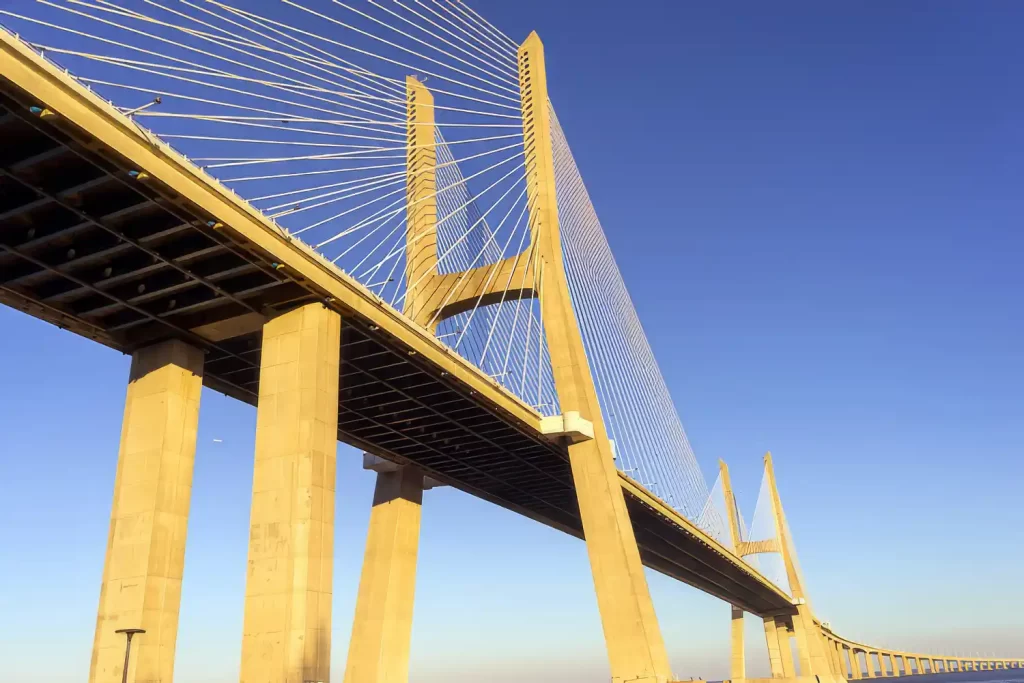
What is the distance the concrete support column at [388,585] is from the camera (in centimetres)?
4181

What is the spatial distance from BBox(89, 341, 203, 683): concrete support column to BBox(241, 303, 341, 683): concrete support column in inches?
108

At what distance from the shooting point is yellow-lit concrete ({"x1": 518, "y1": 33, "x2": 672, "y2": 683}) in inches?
1486

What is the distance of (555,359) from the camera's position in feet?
131

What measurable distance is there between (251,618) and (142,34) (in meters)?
14.8

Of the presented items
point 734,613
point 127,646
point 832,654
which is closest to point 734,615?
point 734,613

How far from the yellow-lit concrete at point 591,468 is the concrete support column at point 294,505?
1431cm

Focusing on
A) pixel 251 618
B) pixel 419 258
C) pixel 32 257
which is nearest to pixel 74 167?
pixel 32 257

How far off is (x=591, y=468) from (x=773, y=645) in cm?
8083

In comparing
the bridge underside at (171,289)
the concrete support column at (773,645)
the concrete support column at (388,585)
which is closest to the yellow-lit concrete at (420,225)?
the bridge underside at (171,289)

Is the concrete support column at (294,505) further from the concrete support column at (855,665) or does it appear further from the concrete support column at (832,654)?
the concrete support column at (855,665)

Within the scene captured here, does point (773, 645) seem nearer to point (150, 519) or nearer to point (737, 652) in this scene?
point (737, 652)

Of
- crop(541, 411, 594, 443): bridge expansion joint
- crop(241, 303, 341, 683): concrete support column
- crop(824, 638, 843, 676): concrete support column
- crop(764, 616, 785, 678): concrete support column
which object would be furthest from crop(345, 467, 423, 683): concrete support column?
crop(824, 638, 843, 676): concrete support column

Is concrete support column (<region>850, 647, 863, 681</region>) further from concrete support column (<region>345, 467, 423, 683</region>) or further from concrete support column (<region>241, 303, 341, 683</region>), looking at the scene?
concrete support column (<region>241, 303, 341, 683</region>)

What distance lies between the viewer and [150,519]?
84.6 ft
